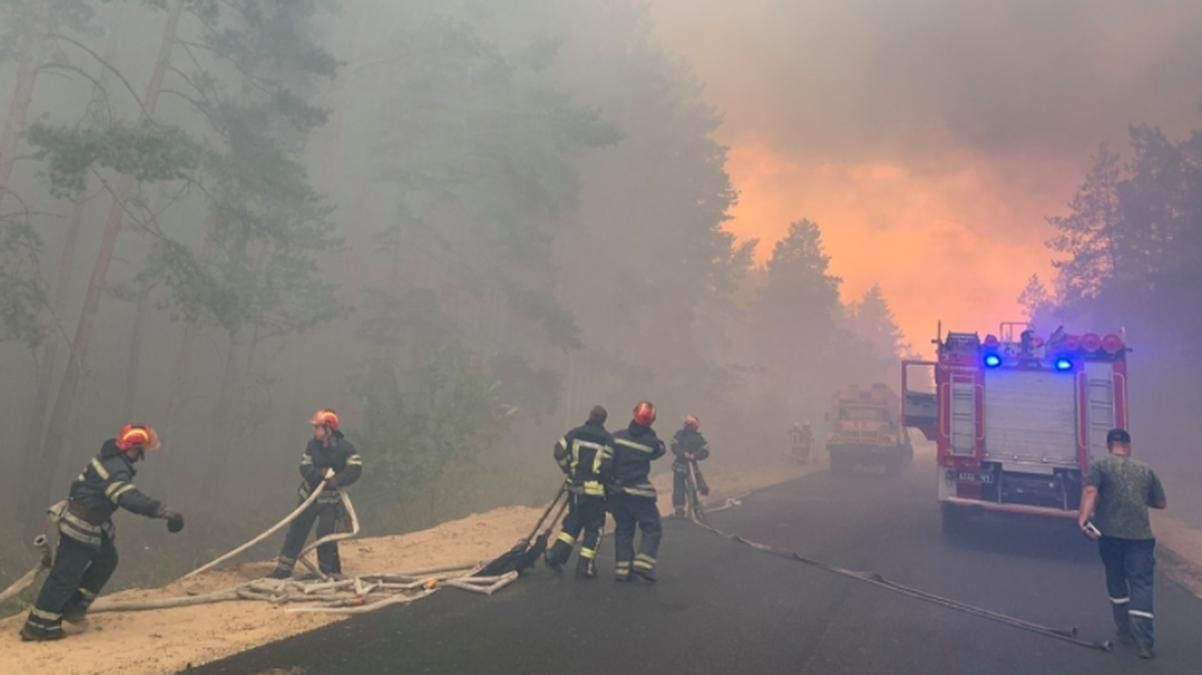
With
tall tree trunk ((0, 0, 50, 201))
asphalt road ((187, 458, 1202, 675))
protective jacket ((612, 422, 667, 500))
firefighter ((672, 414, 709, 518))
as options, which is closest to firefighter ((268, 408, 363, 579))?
asphalt road ((187, 458, 1202, 675))

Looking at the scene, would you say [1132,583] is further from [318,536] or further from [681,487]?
[318,536]

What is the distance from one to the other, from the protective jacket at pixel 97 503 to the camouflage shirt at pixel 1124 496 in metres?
7.96

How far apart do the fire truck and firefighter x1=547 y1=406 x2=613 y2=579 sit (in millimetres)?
6541

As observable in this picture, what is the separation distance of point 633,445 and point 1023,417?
7045 millimetres

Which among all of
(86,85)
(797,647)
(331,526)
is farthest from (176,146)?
(86,85)

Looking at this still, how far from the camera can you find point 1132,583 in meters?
6.17

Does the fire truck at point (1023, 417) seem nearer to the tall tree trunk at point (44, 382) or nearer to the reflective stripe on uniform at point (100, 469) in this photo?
the reflective stripe on uniform at point (100, 469)

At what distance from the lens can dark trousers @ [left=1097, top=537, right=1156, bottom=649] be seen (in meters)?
5.98

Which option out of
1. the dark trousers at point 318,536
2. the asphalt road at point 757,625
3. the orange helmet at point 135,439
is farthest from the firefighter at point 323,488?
the orange helmet at point 135,439

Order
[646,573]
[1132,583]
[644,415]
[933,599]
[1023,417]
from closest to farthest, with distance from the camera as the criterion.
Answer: [1132,583] < [933,599] < [646,573] < [644,415] < [1023,417]

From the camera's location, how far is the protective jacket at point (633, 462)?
7969 mm

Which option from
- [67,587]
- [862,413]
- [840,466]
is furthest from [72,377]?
[862,413]

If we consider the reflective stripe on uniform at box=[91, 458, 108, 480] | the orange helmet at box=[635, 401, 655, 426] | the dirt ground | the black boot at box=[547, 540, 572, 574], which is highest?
the orange helmet at box=[635, 401, 655, 426]

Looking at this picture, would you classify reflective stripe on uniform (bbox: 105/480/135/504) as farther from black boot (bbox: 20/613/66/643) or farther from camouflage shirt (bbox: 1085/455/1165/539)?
camouflage shirt (bbox: 1085/455/1165/539)
